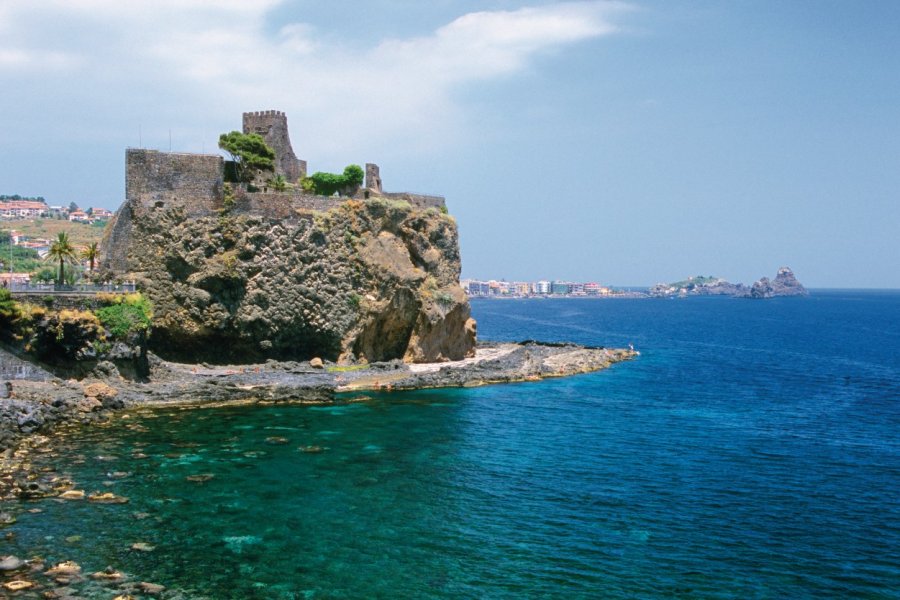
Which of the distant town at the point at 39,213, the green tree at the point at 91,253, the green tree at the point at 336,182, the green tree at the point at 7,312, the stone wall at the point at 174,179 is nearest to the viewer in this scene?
the green tree at the point at 7,312

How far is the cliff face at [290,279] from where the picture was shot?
50.8 metres

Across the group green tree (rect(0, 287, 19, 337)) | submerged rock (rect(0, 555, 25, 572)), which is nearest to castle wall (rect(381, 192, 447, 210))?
green tree (rect(0, 287, 19, 337))

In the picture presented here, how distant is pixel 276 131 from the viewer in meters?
59.6

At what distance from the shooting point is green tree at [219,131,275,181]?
55656 millimetres

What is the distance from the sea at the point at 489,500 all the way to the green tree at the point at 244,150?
71.3 ft

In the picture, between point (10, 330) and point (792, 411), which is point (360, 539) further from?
point (792, 411)

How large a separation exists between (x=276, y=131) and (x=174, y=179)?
11.4 metres

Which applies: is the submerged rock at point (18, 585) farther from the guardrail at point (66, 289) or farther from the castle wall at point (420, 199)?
the castle wall at point (420, 199)

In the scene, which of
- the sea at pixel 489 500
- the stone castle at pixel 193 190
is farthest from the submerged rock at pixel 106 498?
the stone castle at pixel 193 190

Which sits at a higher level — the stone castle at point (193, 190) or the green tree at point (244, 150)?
the green tree at point (244, 150)

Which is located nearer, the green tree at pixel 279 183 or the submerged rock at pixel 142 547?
the submerged rock at pixel 142 547

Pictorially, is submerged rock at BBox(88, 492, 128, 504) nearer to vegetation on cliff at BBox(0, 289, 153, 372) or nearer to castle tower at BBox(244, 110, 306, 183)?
vegetation on cliff at BBox(0, 289, 153, 372)

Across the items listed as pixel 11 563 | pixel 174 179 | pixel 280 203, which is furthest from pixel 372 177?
pixel 11 563

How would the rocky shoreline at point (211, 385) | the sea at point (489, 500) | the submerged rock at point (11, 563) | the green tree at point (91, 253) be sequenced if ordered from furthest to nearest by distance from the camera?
the green tree at point (91, 253) < the rocky shoreline at point (211, 385) < the sea at point (489, 500) < the submerged rock at point (11, 563)
